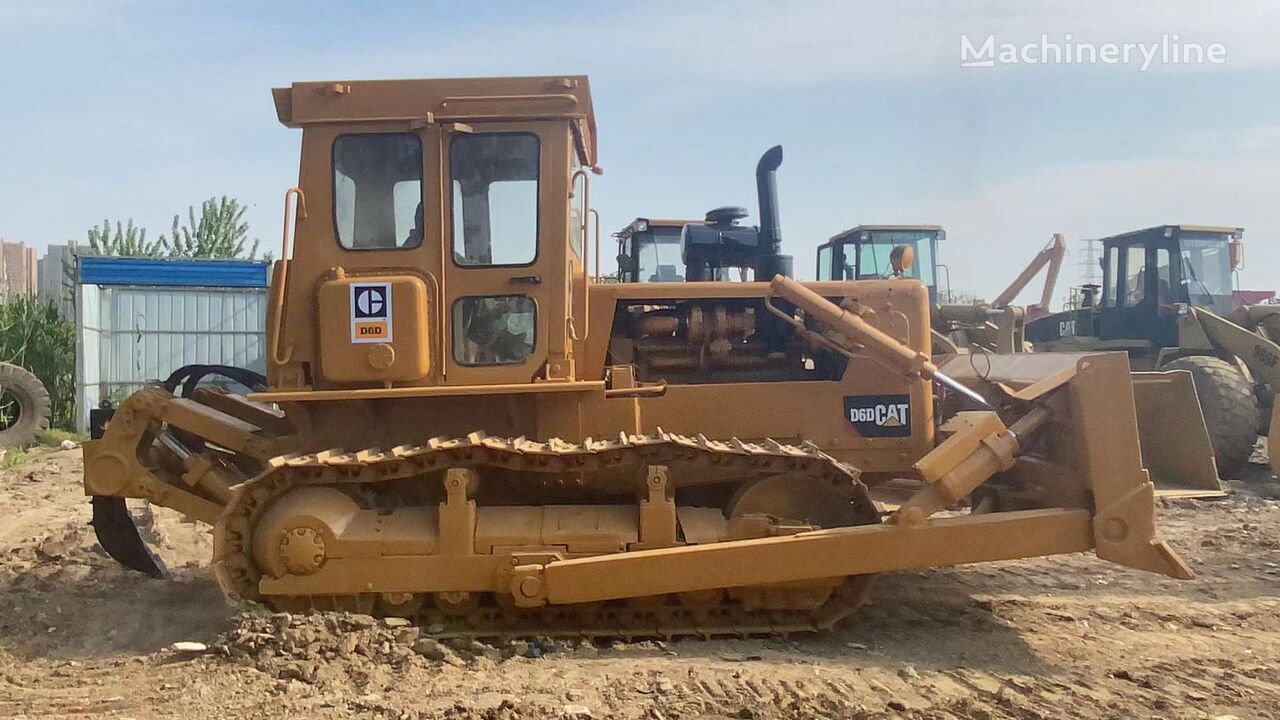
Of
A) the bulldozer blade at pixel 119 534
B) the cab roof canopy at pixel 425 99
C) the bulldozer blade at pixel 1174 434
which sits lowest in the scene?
the bulldozer blade at pixel 119 534

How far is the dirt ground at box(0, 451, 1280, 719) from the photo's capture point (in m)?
4.19

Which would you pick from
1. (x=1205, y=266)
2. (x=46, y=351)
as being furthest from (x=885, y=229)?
(x=46, y=351)

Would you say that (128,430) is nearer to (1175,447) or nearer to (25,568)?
(25,568)

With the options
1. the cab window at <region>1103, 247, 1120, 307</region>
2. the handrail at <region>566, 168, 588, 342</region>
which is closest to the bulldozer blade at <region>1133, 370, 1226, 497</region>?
the handrail at <region>566, 168, 588, 342</region>

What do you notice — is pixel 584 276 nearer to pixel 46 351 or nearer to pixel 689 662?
pixel 689 662

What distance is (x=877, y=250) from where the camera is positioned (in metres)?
15.5

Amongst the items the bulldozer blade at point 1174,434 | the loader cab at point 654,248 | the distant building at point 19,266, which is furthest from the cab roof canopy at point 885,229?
the distant building at point 19,266

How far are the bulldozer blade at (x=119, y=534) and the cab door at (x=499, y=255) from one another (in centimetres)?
235

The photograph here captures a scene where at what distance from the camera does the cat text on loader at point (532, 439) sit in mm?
4957

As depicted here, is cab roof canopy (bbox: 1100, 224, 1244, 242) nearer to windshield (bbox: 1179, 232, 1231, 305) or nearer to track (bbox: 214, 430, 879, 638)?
windshield (bbox: 1179, 232, 1231, 305)

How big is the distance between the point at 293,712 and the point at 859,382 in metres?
3.40

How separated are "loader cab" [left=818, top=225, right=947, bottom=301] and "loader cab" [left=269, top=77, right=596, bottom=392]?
10589 millimetres

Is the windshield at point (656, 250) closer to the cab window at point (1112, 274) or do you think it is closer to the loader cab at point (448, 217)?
the loader cab at point (448, 217)

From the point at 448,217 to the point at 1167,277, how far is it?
12.8 metres
